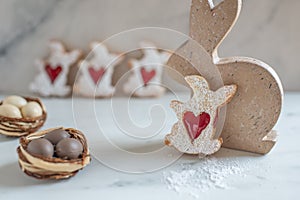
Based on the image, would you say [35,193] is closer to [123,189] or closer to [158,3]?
[123,189]

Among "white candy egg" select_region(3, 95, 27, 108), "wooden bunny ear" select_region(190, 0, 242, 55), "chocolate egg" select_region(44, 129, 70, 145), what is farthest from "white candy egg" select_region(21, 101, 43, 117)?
"wooden bunny ear" select_region(190, 0, 242, 55)

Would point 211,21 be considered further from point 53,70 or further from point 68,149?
point 53,70

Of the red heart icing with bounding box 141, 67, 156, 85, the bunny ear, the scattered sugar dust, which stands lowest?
the scattered sugar dust

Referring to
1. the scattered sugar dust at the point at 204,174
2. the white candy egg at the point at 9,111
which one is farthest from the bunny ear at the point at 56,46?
the scattered sugar dust at the point at 204,174

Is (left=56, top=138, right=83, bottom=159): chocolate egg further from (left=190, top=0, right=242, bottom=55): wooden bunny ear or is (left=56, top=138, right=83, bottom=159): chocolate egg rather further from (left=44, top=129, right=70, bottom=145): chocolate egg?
(left=190, top=0, right=242, bottom=55): wooden bunny ear

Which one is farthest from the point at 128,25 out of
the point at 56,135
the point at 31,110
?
the point at 56,135

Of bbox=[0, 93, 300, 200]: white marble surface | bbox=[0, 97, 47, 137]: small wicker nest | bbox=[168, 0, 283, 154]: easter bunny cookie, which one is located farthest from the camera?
bbox=[0, 97, 47, 137]: small wicker nest

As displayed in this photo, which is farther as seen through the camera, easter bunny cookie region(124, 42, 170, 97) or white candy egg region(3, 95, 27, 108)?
easter bunny cookie region(124, 42, 170, 97)
